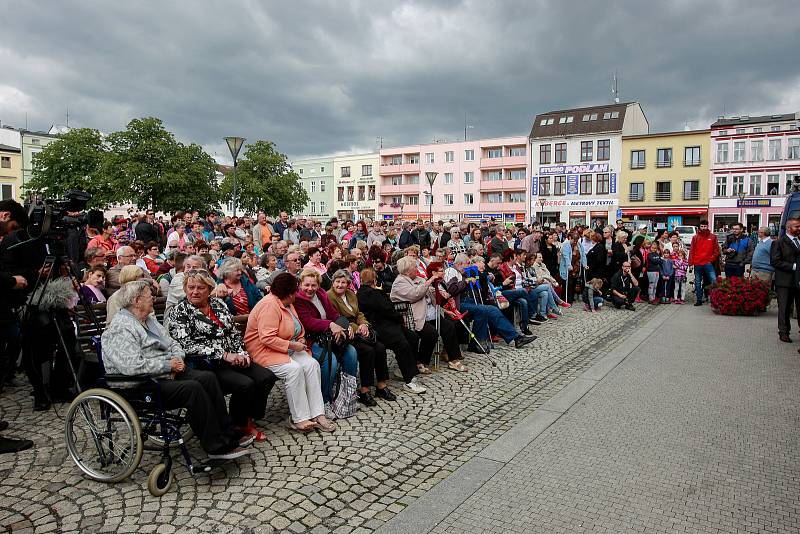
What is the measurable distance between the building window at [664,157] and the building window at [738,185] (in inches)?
219

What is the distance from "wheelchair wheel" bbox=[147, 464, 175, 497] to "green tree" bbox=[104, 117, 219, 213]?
42786mm

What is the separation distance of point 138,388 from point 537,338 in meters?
6.86

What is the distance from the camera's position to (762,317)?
11086mm

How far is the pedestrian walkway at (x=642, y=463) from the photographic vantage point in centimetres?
342

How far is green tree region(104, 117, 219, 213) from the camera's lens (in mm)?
42250

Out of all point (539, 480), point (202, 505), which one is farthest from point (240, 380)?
point (539, 480)

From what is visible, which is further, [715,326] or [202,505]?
[715,326]

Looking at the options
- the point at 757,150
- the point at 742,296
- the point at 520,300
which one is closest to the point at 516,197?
the point at 757,150

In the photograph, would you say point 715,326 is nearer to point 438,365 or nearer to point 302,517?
point 438,365

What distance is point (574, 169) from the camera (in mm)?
55469

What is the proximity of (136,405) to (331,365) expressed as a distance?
2018 mm

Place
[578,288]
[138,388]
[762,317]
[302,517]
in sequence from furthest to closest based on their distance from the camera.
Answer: [578,288] < [762,317] < [138,388] < [302,517]

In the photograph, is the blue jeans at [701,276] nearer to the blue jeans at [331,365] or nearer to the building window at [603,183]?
the blue jeans at [331,365]

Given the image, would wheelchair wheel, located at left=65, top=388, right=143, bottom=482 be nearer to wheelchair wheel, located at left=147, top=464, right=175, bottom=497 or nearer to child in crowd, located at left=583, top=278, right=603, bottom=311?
wheelchair wheel, located at left=147, top=464, right=175, bottom=497
